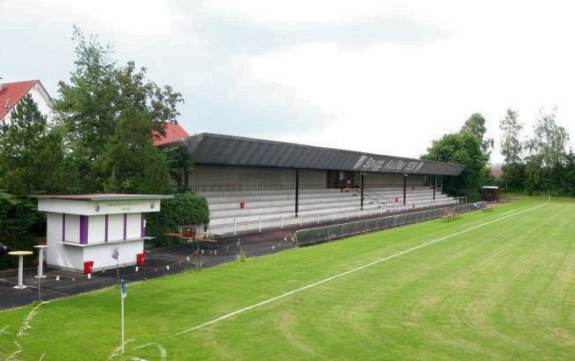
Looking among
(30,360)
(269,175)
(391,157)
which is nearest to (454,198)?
(391,157)

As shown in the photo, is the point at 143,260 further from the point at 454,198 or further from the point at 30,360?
the point at 454,198

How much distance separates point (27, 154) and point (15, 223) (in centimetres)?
265

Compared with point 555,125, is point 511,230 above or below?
below

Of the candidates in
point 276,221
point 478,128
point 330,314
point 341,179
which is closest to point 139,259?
point 330,314

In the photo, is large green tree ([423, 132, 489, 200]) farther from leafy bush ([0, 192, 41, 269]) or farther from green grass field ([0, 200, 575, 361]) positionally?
leafy bush ([0, 192, 41, 269])

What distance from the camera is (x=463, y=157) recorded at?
71.9m

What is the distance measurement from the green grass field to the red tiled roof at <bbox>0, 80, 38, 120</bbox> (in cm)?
3147

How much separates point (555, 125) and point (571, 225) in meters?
54.7

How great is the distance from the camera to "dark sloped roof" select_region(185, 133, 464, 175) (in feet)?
95.4

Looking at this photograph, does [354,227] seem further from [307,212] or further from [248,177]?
[248,177]

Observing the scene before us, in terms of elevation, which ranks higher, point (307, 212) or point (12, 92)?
point (12, 92)

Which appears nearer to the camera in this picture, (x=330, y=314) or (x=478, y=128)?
(x=330, y=314)

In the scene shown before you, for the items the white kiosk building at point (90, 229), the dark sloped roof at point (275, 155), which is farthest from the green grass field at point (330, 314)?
the dark sloped roof at point (275, 155)

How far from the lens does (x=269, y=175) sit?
142ft
